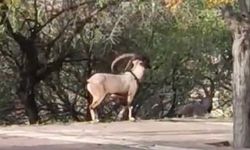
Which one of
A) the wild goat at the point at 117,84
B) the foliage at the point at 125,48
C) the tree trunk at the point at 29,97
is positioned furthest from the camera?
the tree trunk at the point at 29,97

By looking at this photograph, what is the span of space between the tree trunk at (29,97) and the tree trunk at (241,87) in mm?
12233

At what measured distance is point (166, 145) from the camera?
47.9 feet

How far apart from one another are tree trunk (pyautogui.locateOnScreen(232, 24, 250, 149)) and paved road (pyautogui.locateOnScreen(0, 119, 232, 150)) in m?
0.59

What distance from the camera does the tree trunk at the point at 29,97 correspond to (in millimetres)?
26195

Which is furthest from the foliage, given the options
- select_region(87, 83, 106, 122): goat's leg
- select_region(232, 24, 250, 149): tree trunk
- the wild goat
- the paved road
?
select_region(232, 24, 250, 149): tree trunk

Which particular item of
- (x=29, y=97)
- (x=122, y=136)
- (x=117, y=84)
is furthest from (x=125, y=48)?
(x=122, y=136)

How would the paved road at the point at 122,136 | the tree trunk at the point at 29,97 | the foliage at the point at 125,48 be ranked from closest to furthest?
the paved road at the point at 122,136 < the foliage at the point at 125,48 < the tree trunk at the point at 29,97

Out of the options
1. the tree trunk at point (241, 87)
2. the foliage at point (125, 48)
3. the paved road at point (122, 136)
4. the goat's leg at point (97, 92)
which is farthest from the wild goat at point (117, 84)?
the tree trunk at point (241, 87)

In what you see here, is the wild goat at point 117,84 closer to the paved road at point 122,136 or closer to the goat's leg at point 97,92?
the goat's leg at point 97,92

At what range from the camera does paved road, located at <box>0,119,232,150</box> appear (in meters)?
14.4

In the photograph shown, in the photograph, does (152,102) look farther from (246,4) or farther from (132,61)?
(246,4)

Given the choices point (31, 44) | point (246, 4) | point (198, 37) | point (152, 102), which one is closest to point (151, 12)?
point (198, 37)

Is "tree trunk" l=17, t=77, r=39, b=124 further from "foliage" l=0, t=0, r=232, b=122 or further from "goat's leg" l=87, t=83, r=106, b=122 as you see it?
"goat's leg" l=87, t=83, r=106, b=122

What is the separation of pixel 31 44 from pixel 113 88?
5.93 meters
